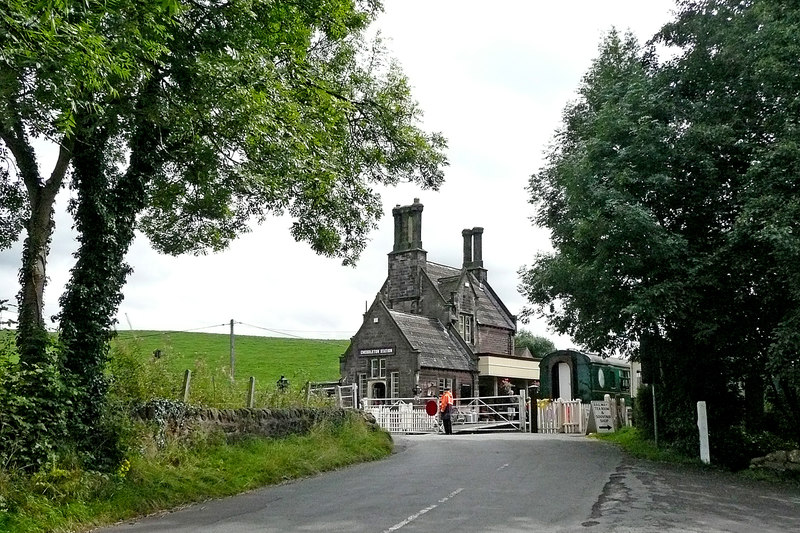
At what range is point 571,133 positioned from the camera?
25.3 m

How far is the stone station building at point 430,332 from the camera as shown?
44.9 metres

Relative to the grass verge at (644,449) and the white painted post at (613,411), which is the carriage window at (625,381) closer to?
the white painted post at (613,411)

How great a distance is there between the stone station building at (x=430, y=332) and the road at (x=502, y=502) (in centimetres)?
2617

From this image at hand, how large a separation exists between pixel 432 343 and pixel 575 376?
28.5ft

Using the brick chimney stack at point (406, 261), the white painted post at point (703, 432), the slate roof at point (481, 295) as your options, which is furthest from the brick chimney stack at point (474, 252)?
the white painted post at point (703, 432)

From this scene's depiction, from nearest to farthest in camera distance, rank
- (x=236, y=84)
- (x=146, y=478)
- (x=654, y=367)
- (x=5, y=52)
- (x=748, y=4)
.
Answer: (x=5, y=52)
(x=236, y=84)
(x=146, y=478)
(x=748, y=4)
(x=654, y=367)

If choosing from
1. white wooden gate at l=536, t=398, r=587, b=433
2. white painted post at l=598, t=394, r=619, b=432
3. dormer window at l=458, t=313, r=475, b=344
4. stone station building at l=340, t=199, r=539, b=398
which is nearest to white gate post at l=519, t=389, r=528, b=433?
white wooden gate at l=536, t=398, r=587, b=433

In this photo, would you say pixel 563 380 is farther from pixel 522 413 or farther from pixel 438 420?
pixel 438 420

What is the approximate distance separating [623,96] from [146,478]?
14.2 metres

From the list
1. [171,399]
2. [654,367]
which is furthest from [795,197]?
[171,399]

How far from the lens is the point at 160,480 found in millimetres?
12586

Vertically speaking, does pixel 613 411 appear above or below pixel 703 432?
above

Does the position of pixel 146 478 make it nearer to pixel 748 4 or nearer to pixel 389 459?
pixel 389 459

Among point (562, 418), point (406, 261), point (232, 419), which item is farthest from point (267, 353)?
point (232, 419)
